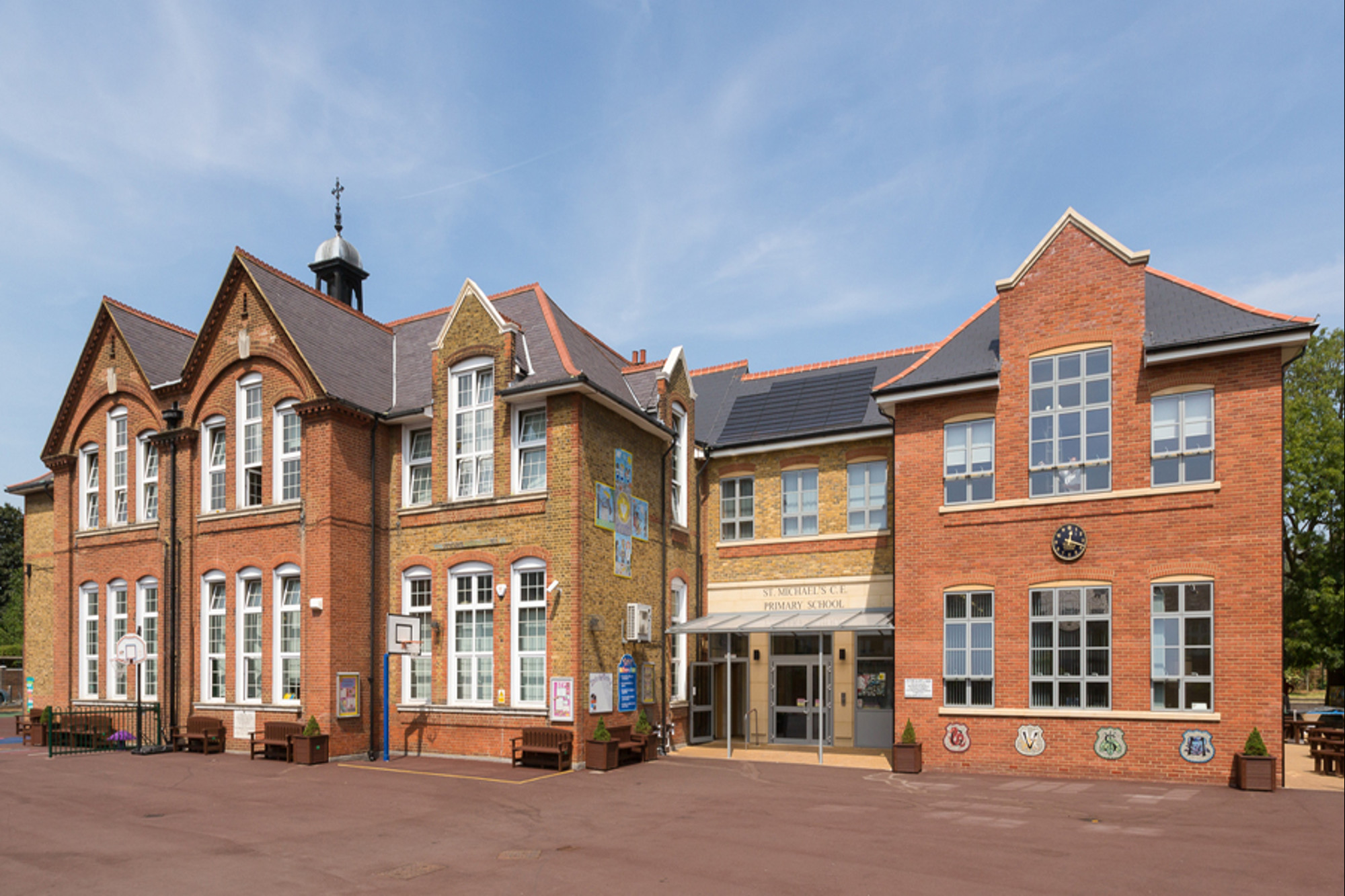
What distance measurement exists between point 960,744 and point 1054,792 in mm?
3054

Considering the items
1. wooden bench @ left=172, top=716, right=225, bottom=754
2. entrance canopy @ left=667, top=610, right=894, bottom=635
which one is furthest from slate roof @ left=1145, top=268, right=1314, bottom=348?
wooden bench @ left=172, top=716, right=225, bottom=754

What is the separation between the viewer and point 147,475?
24828mm

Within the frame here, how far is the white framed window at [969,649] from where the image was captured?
18.9 m

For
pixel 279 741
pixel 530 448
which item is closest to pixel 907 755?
pixel 530 448

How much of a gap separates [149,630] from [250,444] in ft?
19.1

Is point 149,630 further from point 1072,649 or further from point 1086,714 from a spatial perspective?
point 1086,714

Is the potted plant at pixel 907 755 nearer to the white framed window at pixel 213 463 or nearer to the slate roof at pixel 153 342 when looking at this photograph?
the white framed window at pixel 213 463

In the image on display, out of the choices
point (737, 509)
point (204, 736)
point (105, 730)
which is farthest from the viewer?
point (737, 509)

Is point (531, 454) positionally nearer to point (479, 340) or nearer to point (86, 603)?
point (479, 340)

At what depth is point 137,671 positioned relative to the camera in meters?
22.8

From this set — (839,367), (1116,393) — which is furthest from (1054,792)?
(839,367)

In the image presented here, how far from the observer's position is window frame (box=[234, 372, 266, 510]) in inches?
879

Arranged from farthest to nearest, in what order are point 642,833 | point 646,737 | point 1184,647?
point 646,737, point 1184,647, point 642,833

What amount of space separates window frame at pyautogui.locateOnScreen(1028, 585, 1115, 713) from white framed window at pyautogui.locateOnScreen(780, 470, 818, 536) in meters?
6.48
